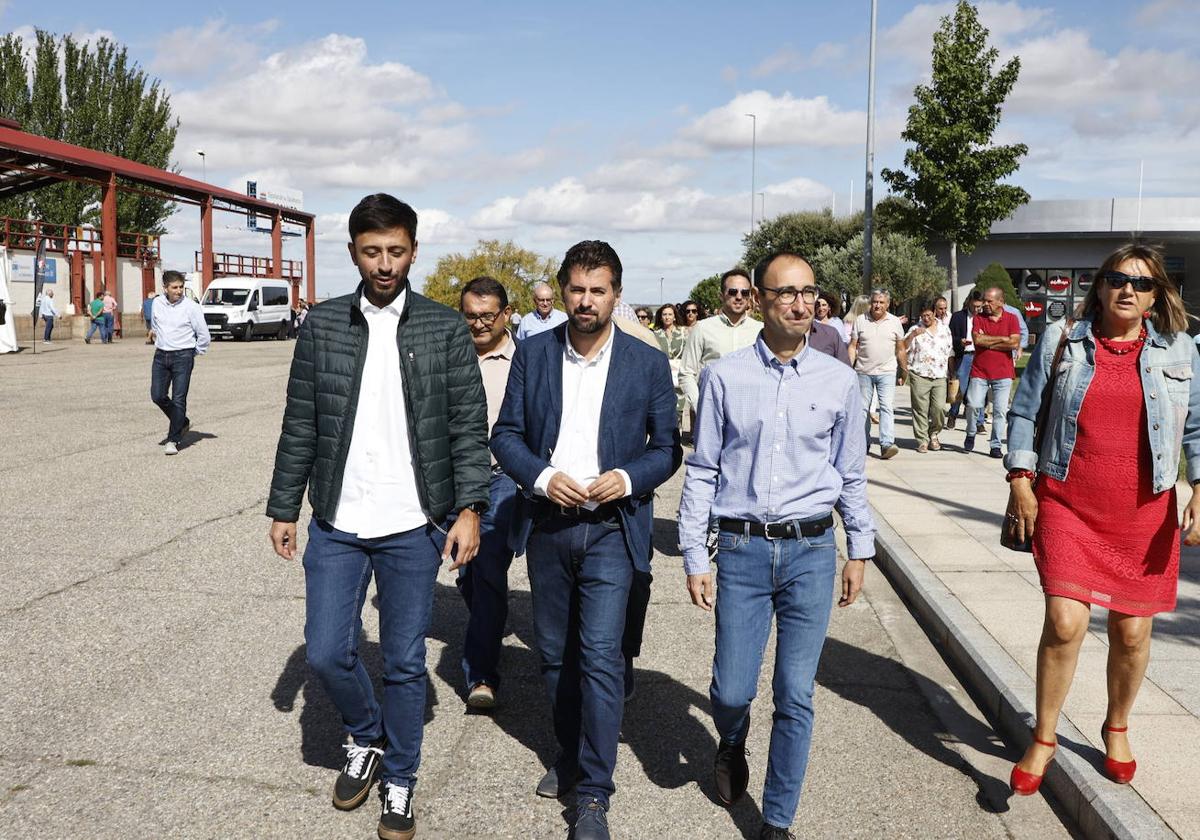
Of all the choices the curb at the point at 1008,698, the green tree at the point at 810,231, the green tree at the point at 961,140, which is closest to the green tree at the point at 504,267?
the green tree at the point at 810,231

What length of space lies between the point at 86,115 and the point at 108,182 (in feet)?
47.0

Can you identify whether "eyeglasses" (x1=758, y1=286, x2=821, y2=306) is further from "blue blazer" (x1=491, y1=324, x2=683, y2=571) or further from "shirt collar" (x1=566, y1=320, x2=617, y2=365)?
"shirt collar" (x1=566, y1=320, x2=617, y2=365)

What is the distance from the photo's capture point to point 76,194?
149 feet

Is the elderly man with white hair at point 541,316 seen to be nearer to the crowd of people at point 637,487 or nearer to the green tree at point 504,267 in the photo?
the crowd of people at point 637,487

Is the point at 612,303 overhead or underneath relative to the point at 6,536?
overhead

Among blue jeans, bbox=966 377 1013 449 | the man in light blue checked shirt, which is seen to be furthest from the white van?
the man in light blue checked shirt

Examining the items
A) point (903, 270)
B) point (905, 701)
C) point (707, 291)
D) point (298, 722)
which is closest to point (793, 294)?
point (905, 701)

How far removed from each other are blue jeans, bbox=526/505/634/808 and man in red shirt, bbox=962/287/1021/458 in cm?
902

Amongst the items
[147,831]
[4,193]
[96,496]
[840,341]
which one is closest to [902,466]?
[840,341]

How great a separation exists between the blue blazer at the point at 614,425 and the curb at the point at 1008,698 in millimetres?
1627

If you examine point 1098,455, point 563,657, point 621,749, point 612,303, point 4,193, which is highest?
point 4,193

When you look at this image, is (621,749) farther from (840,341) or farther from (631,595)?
(840,341)

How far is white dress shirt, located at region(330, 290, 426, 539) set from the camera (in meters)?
3.40

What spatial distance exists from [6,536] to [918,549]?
20.3ft
